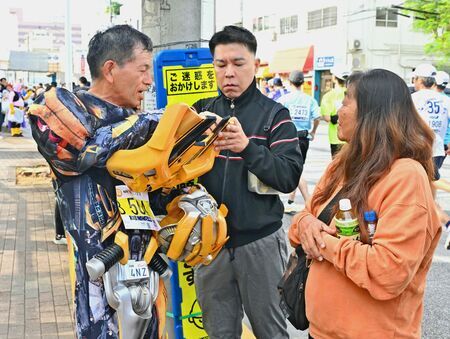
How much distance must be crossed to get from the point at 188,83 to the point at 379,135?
140 centimetres

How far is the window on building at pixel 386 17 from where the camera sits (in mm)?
28253

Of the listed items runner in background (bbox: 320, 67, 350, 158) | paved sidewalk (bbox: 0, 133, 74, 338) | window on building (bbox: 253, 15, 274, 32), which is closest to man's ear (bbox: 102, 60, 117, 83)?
paved sidewalk (bbox: 0, 133, 74, 338)

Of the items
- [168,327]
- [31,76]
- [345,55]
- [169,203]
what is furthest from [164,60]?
[31,76]

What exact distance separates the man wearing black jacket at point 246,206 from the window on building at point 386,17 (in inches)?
1093

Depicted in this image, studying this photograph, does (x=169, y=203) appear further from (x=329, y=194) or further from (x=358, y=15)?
(x=358, y=15)

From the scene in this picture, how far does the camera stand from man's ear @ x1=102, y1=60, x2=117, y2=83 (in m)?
2.01

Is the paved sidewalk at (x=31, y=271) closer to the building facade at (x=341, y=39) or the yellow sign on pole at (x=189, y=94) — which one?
the yellow sign on pole at (x=189, y=94)

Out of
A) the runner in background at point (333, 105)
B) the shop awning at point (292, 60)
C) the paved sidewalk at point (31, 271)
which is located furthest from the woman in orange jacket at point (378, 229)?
the shop awning at point (292, 60)

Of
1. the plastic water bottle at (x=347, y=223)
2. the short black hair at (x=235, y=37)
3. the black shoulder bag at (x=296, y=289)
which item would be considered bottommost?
the black shoulder bag at (x=296, y=289)

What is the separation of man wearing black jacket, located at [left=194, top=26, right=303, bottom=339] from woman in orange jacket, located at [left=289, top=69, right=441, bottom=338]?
1.64 ft

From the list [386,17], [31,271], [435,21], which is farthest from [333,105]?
[386,17]

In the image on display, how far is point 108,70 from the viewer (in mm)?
2018

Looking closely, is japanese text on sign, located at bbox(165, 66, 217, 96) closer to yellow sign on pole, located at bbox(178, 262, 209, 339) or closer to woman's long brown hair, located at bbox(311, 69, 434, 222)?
yellow sign on pole, located at bbox(178, 262, 209, 339)

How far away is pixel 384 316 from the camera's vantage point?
193 centimetres
